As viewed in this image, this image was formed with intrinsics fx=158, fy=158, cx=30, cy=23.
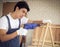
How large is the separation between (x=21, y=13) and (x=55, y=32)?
2.04 m

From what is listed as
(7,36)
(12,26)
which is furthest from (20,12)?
(7,36)

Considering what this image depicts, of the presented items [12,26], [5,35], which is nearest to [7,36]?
[5,35]

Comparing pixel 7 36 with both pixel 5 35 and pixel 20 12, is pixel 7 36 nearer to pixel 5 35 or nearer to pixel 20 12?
pixel 5 35

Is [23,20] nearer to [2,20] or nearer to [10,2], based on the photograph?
[2,20]

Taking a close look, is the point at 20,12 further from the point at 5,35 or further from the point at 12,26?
the point at 5,35

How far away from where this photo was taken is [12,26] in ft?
4.48

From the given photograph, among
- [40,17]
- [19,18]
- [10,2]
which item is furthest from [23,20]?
[40,17]

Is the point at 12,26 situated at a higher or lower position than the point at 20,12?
lower

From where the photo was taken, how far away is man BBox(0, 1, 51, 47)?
1.29 m

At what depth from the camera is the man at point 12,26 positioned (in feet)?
4.25

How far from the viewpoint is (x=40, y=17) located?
3.40 metres

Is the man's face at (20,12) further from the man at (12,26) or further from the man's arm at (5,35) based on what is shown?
the man's arm at (5,35)

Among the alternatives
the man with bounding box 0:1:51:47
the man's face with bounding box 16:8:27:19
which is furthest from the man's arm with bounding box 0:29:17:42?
the man's face with bounding box 16:8:27:19

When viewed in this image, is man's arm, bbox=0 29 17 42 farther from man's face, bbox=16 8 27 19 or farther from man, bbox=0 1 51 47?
man's face, bbox=16 8 27 19
